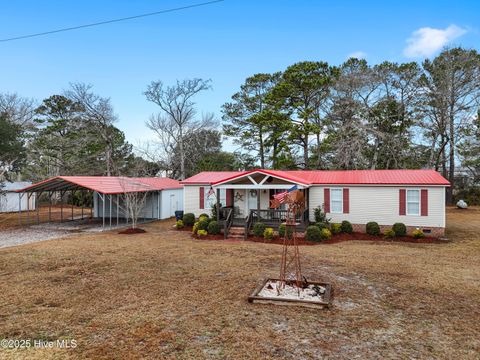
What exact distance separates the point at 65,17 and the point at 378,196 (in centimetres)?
1565

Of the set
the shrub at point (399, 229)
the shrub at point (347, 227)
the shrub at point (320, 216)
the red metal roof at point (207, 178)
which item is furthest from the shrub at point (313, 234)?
the red metal roof at point (207, 178)

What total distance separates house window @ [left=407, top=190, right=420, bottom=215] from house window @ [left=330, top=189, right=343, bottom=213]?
3.19 metres

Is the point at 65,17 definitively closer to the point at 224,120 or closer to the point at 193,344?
the point at 193,344

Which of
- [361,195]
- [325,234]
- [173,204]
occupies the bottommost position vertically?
[325,234]

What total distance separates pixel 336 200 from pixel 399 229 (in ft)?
10.7

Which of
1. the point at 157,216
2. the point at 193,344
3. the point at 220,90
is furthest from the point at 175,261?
the point at 220,90

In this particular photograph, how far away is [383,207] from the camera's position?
52.7ft

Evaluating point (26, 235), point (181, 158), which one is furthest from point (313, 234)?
point (181, 158)

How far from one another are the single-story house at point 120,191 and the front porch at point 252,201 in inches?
237

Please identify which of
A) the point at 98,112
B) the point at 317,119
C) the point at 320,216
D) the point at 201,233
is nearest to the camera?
the point at 201,233

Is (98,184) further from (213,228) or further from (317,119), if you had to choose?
(317,119)

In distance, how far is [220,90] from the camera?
33.5 meters

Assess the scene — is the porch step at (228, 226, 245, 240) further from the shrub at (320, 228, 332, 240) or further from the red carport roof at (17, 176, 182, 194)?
the red carport roof at (17, 176, 182, 194)

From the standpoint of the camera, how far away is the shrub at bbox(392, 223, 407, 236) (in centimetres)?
1514
